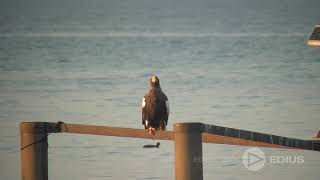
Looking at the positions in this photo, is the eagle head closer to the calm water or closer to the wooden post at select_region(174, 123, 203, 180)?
the wooden post at select_region(174, 123, 203, 180)

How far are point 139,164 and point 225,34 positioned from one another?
4660cm

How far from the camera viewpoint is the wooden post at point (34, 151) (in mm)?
9203

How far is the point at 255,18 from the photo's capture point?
3162 inches

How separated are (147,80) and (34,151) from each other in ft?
93.4

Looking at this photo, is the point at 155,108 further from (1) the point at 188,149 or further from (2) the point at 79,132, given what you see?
(1) the point at 188,149

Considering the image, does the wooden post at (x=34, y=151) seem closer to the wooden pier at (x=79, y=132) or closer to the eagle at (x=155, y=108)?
the wooden pier at (x=79, y=132)

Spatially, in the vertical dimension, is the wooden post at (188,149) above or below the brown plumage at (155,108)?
below
